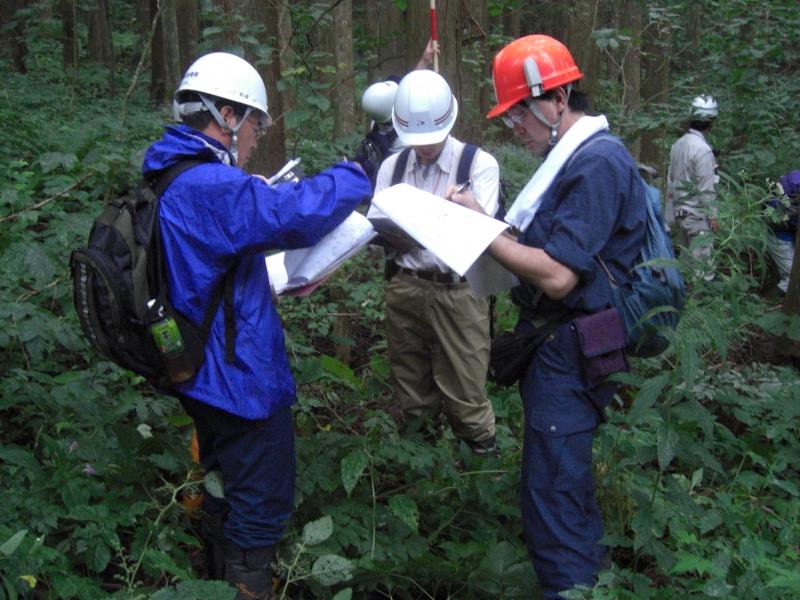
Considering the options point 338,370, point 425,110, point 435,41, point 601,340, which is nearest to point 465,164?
point 425,110

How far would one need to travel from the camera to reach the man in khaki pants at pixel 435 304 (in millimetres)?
4828

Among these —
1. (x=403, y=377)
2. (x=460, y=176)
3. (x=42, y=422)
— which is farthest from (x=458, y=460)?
(x=42, y=422)

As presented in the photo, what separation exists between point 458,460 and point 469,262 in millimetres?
2399

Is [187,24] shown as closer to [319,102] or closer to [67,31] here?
[67,31]

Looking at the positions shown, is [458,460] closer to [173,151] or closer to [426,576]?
[426,576]

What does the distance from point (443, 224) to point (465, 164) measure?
6.59ft

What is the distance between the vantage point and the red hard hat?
306cm

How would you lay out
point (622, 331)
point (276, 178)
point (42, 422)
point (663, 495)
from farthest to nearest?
point (42, 422) < point (663, 495) < point (276, 178) < point (622, 331)

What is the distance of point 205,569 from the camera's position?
3.68 metres

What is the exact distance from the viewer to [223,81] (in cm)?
308

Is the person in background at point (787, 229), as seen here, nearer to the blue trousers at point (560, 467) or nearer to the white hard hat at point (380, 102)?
the white hard hat at point (380, 102)

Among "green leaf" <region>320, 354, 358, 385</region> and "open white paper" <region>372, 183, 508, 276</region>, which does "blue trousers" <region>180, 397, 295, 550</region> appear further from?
"green leaf" <region>320, 354, 358, 385</region>

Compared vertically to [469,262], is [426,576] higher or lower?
lower

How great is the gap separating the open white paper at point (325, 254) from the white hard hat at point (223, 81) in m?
0.57
